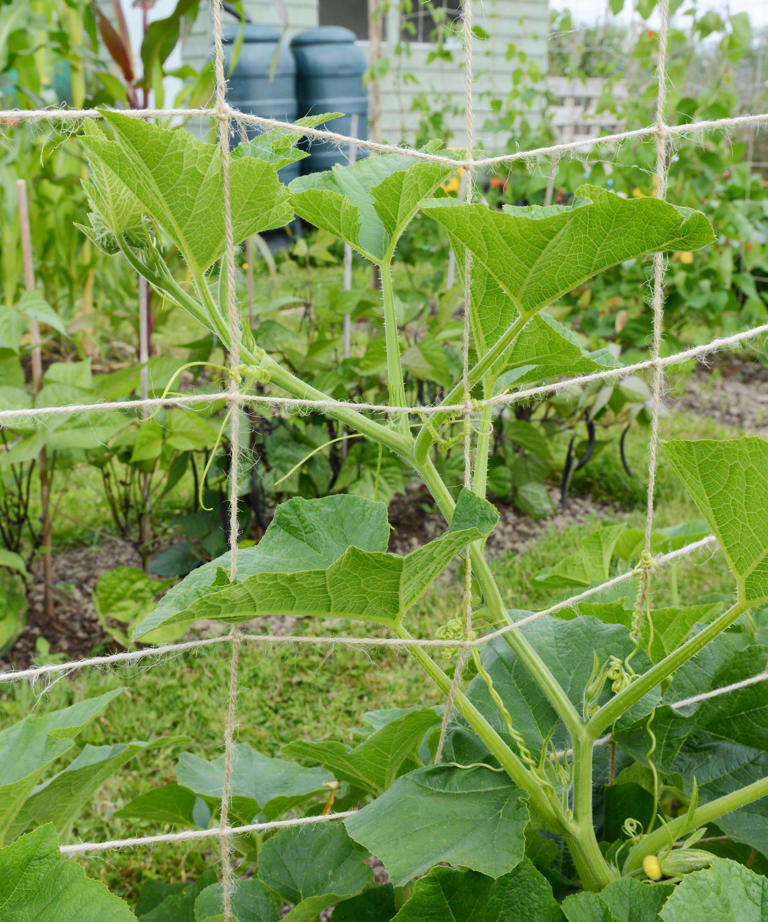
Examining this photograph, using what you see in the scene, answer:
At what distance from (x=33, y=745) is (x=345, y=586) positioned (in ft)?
1.41

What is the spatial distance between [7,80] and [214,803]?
2.48 metres

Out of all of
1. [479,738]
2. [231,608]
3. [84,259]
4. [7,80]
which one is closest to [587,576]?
[479,738]

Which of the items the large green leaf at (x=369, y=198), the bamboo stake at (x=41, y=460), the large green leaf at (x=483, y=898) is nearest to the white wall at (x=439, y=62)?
the bamboo stake at (x=41, y=460)

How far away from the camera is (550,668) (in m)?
1.07

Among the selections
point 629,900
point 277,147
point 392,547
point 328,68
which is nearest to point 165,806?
point 629,900

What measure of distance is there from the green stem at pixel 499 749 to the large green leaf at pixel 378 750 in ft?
0.11

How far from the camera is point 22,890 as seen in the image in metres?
0.76

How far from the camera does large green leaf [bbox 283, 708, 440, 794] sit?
960 millimetres

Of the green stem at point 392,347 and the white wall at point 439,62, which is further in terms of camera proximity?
the white wall at point 439,62

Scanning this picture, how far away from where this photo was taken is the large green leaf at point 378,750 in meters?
0.96

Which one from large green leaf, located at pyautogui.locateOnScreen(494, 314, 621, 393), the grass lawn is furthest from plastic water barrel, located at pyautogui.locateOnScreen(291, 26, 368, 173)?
large green leaf, located at pyautogui.locateOnScreen(494, 314, 621, 393)

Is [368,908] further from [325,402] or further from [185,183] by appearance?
[185,183]

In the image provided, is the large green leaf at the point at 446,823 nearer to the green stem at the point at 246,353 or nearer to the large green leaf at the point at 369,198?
the green stem at the point at 246,353

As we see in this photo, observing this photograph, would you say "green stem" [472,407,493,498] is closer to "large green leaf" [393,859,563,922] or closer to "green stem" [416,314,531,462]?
"green stem" [416,314,531,462]
